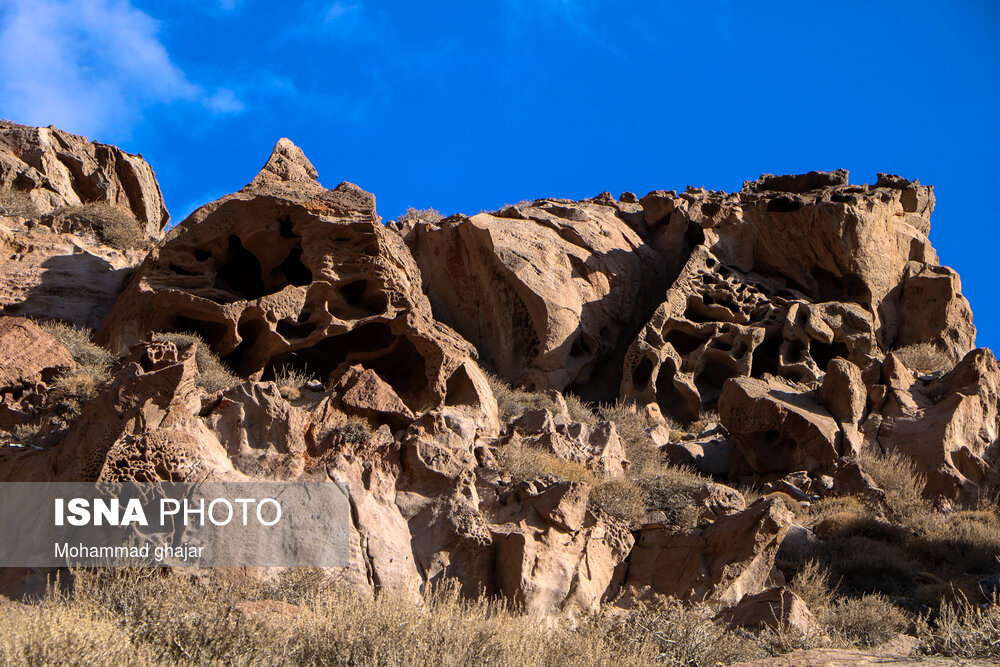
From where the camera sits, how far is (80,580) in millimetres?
7359

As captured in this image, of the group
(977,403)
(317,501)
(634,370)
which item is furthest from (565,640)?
(634,370)

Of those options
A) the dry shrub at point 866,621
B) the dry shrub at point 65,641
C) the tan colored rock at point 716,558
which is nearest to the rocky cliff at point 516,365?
the tan colored rock at point 716,558

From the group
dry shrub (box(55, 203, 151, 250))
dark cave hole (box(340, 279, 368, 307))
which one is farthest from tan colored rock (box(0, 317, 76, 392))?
dry shrub (box(55, 203, 151, 250))

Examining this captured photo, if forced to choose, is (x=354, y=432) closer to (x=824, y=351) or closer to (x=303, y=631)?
(x=303, y=631)

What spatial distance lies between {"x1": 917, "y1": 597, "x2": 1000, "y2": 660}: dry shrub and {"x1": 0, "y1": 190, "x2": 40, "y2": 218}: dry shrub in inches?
620

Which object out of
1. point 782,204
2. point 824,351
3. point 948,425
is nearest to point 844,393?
point 948,425

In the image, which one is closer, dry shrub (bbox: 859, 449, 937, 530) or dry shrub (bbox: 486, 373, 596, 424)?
dry shrub (bbox: 859, 449, 937, 530)

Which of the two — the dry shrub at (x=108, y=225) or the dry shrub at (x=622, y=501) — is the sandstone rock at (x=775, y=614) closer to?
the dry shrub at (x=622, y=501)

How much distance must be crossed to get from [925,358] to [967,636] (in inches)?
517

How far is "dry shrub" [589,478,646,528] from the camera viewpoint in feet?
34.7

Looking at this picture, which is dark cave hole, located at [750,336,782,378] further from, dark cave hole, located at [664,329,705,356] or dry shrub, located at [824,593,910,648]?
dry shrub, located at [824,593,910,648]

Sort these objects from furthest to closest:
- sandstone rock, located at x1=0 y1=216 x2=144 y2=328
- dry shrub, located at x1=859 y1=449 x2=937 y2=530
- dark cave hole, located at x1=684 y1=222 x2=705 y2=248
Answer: dark cave hole, located at x1=684 y1=222 x2=705 y2=248
sandstone rock, located at x1=0 y1=216 x2=144 y2=328
dry shrub, located at x1=859 y1=449 x2=937 y2=530

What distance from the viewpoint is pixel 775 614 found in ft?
26.0

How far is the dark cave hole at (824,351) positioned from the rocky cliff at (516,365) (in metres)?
0.07
